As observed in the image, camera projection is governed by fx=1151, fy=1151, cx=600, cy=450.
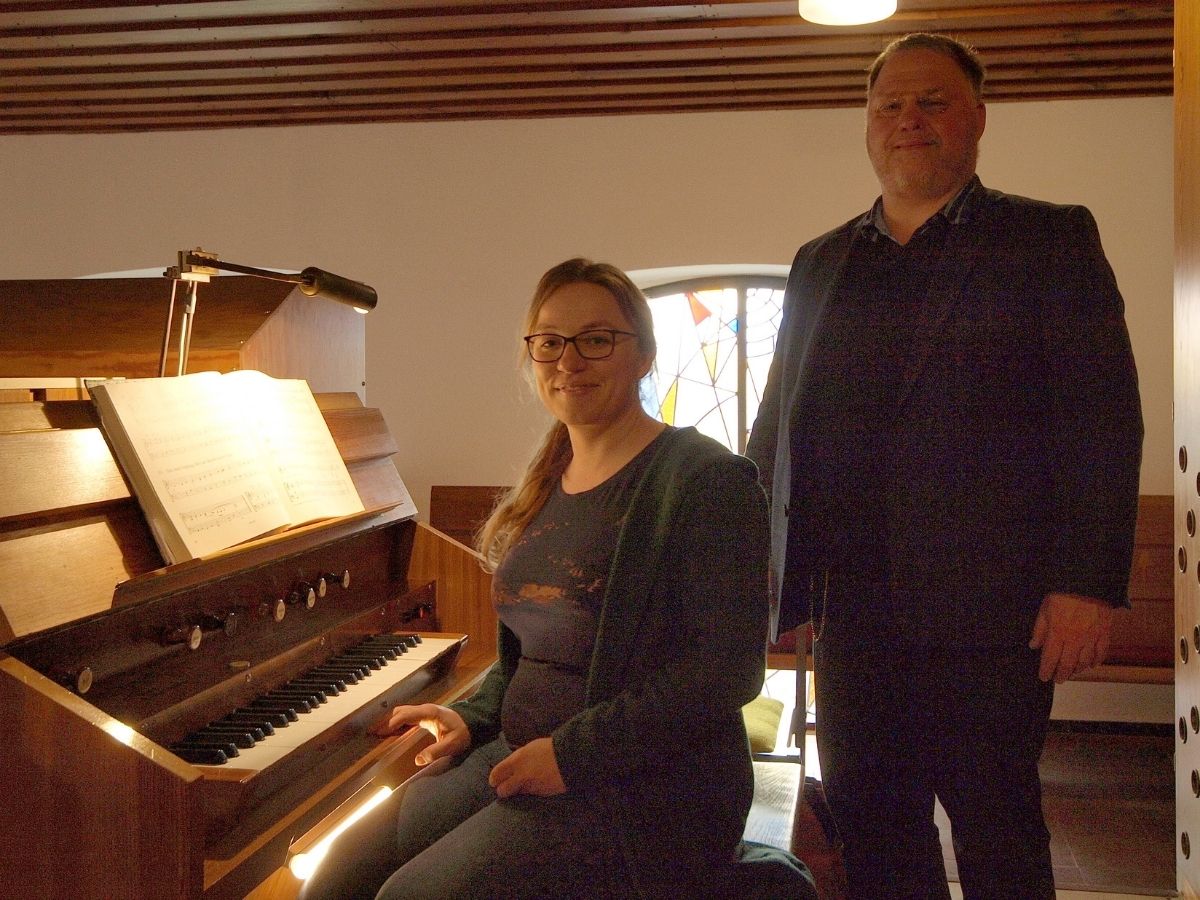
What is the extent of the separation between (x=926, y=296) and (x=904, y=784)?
0.76m

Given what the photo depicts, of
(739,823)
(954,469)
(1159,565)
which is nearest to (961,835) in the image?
(739,823)

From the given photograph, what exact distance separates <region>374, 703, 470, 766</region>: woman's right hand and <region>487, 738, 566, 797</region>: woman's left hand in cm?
22

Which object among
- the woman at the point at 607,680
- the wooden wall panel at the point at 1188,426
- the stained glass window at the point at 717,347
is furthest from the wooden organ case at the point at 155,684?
the stained glass window at the point at 717,347

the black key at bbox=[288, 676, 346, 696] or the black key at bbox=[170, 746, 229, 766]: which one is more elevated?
the black key at bbox=[288, 676, 346, 696]

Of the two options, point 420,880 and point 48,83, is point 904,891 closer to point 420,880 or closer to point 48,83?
point 420,880

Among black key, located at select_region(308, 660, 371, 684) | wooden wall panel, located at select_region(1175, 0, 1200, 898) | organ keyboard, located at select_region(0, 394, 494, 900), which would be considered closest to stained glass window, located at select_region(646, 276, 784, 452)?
organ keyboard, located at select_region(0, 394, 494, 900)

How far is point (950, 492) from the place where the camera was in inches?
68.1

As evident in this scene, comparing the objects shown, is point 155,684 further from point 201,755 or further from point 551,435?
point 551,435

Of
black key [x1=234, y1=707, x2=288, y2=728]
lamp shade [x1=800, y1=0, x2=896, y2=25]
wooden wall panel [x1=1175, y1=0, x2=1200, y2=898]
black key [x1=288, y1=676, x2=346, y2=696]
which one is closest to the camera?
wooden wall panel [x1=1175, y1=0, x2=1200, y2=898]

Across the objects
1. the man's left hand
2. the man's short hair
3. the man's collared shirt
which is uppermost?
the man's short hair

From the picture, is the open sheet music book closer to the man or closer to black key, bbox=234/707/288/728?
black key, bbox=234/707/288/728

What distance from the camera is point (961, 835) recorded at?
1.76 metres

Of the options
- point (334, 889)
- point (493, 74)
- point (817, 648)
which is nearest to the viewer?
point (334, 889)

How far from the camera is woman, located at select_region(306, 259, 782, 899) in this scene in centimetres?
163
